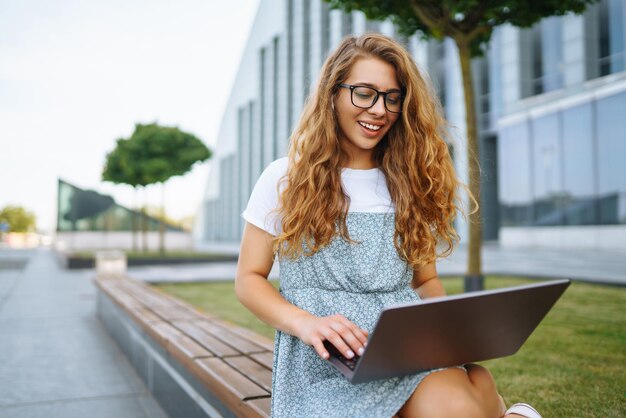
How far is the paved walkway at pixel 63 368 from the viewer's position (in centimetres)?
325

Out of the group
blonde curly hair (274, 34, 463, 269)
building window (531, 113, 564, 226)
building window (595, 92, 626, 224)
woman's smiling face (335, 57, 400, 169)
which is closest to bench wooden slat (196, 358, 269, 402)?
blonde curly hair (274, 34, 463, 269)

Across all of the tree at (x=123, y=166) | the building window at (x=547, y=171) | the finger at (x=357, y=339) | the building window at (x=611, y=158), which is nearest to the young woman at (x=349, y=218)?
the finger at (x=357, y=339)

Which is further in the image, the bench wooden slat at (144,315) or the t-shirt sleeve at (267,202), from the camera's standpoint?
the bench wooden slat at (144,315)

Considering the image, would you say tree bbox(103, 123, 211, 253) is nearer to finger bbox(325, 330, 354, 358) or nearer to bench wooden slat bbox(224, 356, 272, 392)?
bench wooden slat bbox(224, 356, 272, 392)

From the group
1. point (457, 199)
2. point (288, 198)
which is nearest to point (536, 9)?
point (457, 199)

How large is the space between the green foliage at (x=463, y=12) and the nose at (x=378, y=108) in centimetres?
406

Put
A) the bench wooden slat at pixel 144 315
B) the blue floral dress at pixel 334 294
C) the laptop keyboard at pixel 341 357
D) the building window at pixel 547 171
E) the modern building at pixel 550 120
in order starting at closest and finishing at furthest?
the laptop keyboard at pixel 341 357 < the blue floral dress at pixel 334 294 < the bench wooden slat at pixel 144 315 < the modern building at pixel 550 120 < the building window at pixel 547 171

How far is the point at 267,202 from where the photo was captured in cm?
163

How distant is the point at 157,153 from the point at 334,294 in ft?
64.9

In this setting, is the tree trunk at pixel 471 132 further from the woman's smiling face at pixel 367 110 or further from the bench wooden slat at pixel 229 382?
the woman's smiling face at pixel 367 110

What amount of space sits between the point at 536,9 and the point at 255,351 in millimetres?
4754

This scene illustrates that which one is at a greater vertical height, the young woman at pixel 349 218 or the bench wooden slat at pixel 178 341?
the young woman at pixel 349 218

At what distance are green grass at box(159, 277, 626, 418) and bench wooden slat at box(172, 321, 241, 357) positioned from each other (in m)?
1.39

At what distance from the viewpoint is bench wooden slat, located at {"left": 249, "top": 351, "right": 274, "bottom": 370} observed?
7.65 feet
